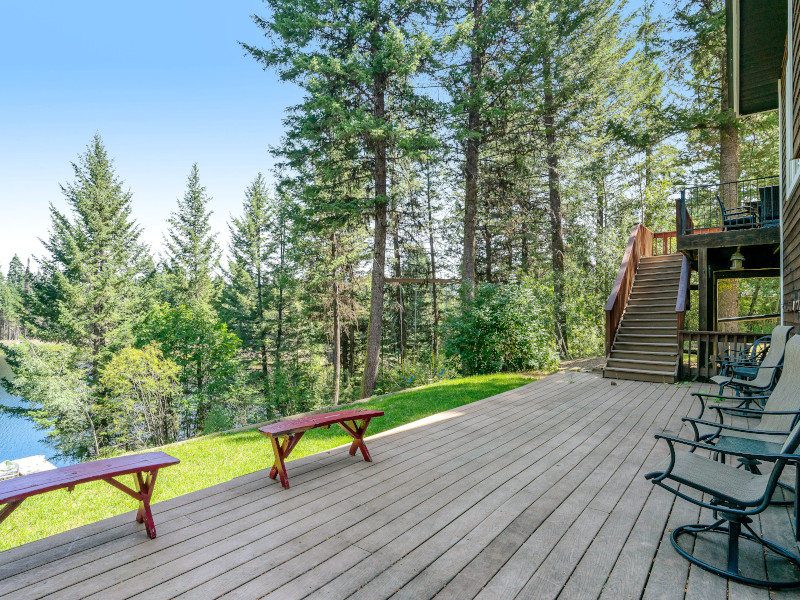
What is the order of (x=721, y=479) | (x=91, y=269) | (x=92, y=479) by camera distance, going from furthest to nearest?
(x=91, y=269) < (x=92, y=479) < (x=721, y=479)

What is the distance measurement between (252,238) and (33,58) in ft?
46.3

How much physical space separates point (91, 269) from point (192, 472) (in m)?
18.6

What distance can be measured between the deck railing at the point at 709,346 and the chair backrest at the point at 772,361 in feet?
8.30

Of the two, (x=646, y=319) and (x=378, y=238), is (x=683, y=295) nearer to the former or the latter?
(x=646, y=319)

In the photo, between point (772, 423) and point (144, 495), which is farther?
point (772, 423)

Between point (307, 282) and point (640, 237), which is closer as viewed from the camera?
point (640, 237)

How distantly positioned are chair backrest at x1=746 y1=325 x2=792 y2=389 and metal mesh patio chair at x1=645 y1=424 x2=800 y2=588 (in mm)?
2626

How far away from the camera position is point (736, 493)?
178cm

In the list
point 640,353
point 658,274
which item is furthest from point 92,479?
point 658,274

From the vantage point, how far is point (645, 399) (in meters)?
5.91

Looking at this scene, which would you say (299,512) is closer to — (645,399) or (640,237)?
(645,399)

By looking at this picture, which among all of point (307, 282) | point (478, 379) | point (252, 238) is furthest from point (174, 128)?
point (478, 379)

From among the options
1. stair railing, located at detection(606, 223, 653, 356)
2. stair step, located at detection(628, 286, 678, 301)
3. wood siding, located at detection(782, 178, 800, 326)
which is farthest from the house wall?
stair step, located at detection(628, 286, 678, 301)

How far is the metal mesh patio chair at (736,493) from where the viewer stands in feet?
5.49
